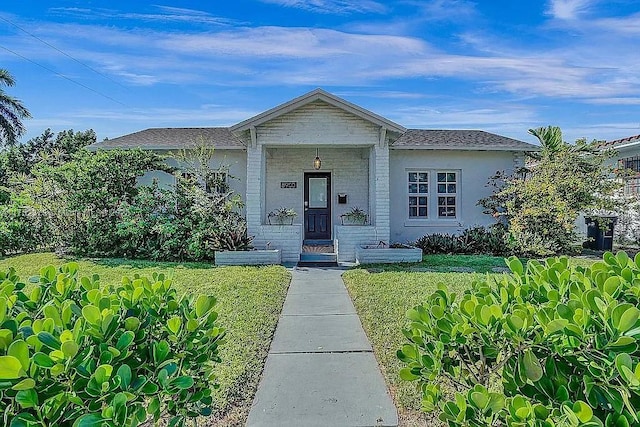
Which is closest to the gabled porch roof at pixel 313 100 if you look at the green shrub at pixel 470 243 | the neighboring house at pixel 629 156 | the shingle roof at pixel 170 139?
the shingle roof at pixel 170 139

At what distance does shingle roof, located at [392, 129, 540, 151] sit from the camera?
1458 cm

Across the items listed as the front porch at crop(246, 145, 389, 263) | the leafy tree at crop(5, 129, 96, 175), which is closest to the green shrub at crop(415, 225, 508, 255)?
the front porch at crop(246, 145, 389, 263)

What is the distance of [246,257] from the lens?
38.7 feet

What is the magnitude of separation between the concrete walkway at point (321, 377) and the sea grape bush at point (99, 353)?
1.50m

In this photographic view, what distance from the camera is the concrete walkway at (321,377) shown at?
3693 millimetres

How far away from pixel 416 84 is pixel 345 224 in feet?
27.1

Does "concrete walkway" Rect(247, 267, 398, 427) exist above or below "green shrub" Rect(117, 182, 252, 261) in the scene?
below

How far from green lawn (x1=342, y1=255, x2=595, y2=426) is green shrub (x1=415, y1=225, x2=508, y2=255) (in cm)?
99

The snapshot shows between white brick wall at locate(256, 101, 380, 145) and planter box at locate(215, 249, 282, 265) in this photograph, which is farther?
white brick wall at locate(256, 101, 380, 145)

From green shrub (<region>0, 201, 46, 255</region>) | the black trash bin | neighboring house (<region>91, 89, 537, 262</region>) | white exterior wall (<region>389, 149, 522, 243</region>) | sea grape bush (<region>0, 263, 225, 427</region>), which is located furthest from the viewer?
white exterior wall (<region>389, 149, 522, 243</region>)

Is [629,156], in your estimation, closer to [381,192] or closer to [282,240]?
[381,192]

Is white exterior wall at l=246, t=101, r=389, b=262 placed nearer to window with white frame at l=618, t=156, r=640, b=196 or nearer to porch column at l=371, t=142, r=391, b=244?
porch column at l=371, t=142, r=391, b=244

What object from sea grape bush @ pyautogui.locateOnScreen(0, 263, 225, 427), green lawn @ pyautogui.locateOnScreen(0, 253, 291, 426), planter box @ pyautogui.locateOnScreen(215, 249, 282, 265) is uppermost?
sea grape bush @ pyautogui.locateOnScreen(0, 263, 225, 427)

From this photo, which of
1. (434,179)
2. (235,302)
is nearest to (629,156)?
(434,179)
